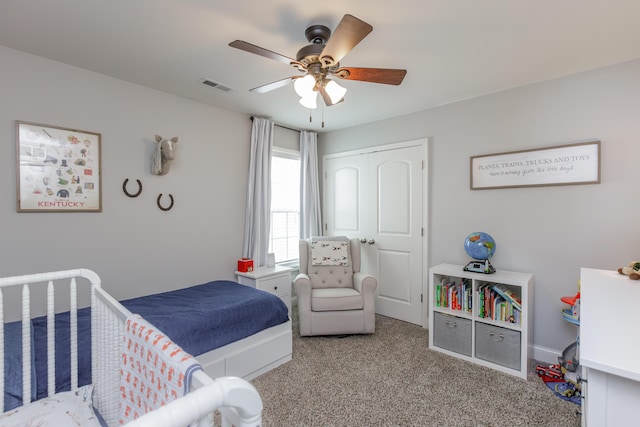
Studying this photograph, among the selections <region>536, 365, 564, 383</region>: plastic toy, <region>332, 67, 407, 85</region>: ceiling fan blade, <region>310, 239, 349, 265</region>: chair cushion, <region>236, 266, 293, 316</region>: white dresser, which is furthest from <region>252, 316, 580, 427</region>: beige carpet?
<region>332, 67, 407, 85</region>: ceiling fan blade

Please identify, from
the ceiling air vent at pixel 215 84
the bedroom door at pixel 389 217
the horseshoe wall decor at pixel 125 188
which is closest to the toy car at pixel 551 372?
the bedroom door at pixel 389 217

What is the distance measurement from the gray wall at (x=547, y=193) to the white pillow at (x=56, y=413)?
9.90ft

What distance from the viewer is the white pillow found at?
1098mm

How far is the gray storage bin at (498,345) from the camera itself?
7.89 ft

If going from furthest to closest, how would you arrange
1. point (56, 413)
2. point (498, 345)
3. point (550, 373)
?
1. point (498, 345)
2. point (550, 373)
3. point (56, 413)

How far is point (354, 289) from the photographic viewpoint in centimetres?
331

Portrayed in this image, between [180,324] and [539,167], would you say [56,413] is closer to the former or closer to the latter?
[180,324]

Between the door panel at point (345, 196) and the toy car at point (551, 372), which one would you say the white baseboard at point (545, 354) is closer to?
the toy car at point (551, 372)

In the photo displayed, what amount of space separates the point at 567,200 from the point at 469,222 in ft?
2.59

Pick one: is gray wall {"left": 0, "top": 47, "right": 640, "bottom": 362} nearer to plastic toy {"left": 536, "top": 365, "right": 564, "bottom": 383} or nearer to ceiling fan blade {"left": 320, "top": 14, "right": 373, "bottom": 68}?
plastic toy {"left": 536, "top": 365, "right": 564, "bottom": 383}

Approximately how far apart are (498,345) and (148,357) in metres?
2.65

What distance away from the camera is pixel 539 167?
8.55 ft

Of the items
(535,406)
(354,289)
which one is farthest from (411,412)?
(354,289)

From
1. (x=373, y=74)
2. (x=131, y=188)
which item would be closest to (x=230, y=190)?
(x=131, y=188)
